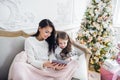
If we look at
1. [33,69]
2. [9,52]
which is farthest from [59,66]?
[9,52]

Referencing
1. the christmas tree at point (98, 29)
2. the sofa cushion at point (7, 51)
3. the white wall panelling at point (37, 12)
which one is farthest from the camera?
the christmas tree at point (98, 29)

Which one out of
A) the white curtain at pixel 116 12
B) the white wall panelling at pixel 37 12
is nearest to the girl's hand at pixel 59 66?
the white wall panelling at pixel 37 12

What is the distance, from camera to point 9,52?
199 centimetres

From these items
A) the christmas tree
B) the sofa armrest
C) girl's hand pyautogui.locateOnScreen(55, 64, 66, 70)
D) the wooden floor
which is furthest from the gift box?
the sofa armrest

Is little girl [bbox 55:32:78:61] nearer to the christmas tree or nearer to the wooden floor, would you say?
the christmas tree

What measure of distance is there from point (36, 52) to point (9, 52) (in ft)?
0.99

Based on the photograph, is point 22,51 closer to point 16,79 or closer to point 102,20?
point 16,79

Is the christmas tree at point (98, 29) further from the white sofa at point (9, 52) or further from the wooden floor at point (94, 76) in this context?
the white sofa at point (9, 52)

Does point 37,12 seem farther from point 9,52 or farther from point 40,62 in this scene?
point 40,62

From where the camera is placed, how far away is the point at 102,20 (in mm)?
2898

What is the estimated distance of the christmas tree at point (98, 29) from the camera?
290cm

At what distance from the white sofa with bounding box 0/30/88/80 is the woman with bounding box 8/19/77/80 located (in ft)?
0.39

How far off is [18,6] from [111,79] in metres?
1.79

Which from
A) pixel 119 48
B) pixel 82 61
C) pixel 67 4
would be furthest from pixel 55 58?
pixel 119 48
